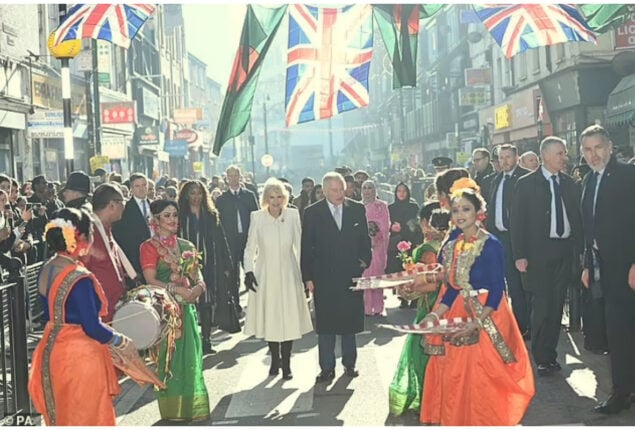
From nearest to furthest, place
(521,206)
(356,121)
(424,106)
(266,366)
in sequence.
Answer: (521,206), (266,366), (424,106), (356,121)

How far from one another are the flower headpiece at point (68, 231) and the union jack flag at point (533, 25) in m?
5.43

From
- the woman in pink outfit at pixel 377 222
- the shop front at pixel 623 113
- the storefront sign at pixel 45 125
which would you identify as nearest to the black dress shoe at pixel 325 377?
the woman in pink outfit at pixel 377 222

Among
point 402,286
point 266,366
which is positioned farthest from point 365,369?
point 402,286

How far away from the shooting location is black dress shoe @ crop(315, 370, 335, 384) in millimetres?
8141

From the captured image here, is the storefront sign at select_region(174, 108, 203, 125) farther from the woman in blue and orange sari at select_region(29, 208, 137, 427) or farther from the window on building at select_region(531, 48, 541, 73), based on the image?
the woman in blue and orange sari at select_region(29, 208, 137, 427)

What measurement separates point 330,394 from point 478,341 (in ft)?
7.49

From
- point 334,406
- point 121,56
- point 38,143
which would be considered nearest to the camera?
point 334,406

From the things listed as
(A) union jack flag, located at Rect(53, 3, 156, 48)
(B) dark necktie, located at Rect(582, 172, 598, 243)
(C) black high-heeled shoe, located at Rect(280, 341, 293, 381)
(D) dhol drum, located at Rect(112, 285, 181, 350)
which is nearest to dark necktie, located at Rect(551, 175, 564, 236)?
(B) dark necktie, located at Rect(582, 172, 598, 243)

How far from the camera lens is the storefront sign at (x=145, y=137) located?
44.0 m

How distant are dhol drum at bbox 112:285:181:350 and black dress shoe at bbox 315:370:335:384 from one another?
7.03 ft

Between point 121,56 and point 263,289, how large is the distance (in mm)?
34748

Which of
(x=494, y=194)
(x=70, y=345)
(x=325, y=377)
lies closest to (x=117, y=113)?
(x=494, y=194)

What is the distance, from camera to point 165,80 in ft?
192

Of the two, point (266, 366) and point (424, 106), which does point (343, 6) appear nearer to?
point (266, 366)
